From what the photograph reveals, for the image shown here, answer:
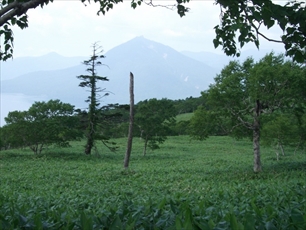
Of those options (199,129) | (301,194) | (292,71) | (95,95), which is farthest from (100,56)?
(301,194)

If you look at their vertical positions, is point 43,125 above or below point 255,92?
below

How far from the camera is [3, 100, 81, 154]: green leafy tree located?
37062mm

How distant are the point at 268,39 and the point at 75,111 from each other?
3655cm

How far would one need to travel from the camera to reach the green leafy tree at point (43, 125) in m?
37.1

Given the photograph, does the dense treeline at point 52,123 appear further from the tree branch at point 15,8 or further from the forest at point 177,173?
the tree branch at point 15,8

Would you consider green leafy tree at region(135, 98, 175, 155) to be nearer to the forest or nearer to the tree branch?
the forest

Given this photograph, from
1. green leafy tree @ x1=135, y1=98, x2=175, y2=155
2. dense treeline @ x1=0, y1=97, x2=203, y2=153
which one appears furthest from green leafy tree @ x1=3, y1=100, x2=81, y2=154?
green leafy tree @ x1=135, y1=98, x2=175, y2=155

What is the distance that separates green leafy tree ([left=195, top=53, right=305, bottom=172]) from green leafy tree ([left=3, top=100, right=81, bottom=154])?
809 inches

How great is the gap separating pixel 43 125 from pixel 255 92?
25.1 metres

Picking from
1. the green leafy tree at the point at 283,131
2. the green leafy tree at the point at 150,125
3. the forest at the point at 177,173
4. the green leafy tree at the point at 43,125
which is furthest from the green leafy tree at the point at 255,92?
the green leafy tree at the point at 43,125

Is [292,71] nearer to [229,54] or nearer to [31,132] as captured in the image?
[229,54]

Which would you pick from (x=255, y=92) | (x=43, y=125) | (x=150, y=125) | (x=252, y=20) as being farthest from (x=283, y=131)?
(x=252, y=20)

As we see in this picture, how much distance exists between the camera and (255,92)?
20125mm

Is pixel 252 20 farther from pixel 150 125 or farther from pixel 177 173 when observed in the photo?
pixel 150 125
